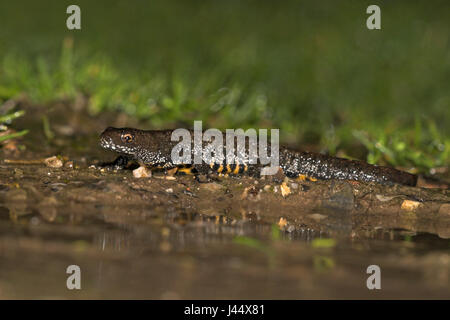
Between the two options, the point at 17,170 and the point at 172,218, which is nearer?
the point at 172,218

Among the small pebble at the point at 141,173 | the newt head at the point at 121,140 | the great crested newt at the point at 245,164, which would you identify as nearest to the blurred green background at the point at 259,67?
the great crested newt at the point at 245,164

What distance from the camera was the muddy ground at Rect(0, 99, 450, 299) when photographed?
3820 millimetres

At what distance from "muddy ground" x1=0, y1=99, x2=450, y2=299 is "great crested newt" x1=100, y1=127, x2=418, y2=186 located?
1.23 feet

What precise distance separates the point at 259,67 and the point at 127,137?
21.0 feet

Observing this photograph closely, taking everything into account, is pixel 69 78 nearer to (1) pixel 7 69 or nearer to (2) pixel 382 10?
(1) pixel 7 69

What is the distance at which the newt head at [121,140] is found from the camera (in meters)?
7.30

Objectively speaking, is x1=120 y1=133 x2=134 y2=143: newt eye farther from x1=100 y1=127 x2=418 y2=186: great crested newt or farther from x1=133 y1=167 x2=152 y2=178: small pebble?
x1=133 y1=167 x2=152 y2=178: small pebble

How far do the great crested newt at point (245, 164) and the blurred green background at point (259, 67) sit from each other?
866 millimetres

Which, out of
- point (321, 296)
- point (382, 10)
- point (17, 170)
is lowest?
point (321, 296)

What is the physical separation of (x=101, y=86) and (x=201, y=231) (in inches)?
196

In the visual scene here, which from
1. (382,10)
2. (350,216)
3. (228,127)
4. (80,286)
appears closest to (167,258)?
(80,286)

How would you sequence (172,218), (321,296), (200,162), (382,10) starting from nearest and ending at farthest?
(321,296) → (172,218) → (200,162) → (382,10)

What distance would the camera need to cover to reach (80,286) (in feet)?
12.2

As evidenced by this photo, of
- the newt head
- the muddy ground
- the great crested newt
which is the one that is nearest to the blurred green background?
the great crested newt
